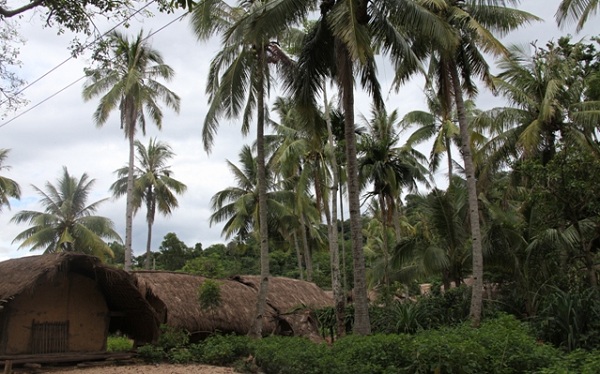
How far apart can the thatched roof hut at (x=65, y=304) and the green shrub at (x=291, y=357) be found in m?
4.32

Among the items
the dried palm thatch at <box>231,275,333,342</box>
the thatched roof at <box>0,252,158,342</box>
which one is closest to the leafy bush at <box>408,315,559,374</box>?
the thatched roof at <box>0,252,158,342</box>

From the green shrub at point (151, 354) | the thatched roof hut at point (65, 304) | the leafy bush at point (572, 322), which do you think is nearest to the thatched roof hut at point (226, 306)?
the thatched roof hut at point (65, 304)

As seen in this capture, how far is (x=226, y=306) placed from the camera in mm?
17156

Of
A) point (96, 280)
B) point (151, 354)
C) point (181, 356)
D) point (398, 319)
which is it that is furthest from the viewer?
point (96, 280)

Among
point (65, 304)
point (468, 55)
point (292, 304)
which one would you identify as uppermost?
point (468, 55)

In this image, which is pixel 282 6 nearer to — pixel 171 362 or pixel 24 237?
pixel 171 362

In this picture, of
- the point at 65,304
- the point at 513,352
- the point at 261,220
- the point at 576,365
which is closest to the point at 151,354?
the point at 65,304

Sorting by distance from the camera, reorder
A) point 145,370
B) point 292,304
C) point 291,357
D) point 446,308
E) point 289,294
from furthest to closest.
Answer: point 289,294, point 292,304, point 446,308, point 145,370, point 291,357

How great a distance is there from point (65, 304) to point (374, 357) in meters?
9.06

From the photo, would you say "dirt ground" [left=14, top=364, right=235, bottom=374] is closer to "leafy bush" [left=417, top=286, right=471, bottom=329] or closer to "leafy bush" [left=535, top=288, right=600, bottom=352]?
"leafy bush" [left=417, top=286, right=471, bottom=329]

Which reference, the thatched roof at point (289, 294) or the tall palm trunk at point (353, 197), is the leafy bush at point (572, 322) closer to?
the tall palm trunk at point (353, 197)

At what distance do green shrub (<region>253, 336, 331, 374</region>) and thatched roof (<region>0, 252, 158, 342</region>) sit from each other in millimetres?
3963

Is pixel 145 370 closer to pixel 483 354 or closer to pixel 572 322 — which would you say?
pixel 483 354

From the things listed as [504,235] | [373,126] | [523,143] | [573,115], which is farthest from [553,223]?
[373,126]
